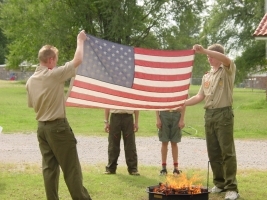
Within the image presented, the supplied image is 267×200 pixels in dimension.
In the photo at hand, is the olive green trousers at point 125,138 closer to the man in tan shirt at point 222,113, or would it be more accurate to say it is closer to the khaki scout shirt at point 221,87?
the man in tan shirt at point 222,113

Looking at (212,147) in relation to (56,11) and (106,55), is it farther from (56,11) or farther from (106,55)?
(56,11)

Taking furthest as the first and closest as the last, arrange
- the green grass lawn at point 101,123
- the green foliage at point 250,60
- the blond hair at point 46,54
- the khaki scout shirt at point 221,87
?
1. the green foliage at point 250,60
2. the green grass lawn at point 101,123
3. the khaki scout shirt at point 221,87
4. the blond hair at point 46,54

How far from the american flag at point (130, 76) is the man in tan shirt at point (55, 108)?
536 millimetres

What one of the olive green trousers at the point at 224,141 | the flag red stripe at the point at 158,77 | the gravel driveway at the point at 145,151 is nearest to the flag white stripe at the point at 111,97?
the flag red stripe at the point at 158,77

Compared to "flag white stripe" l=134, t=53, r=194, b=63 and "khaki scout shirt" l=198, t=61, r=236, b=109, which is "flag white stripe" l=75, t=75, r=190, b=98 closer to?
"flag white stripe" l=134, t=53, r=194, b=63

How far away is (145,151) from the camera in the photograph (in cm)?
1434

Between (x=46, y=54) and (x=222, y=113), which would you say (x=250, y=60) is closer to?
(x=222, y=113)

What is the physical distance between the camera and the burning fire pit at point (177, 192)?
23.9 feet

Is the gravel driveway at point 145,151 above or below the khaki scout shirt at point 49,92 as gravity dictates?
below

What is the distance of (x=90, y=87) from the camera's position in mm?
8195

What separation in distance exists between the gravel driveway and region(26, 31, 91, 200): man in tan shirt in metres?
4.45

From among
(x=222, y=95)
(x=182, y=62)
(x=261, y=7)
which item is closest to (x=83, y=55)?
(x=182, y=62)

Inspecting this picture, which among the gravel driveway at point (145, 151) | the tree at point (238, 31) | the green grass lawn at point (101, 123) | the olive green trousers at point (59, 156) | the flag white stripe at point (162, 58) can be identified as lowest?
the green grass lawn at point (101, 123)

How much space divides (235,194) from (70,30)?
3659 centimetres
